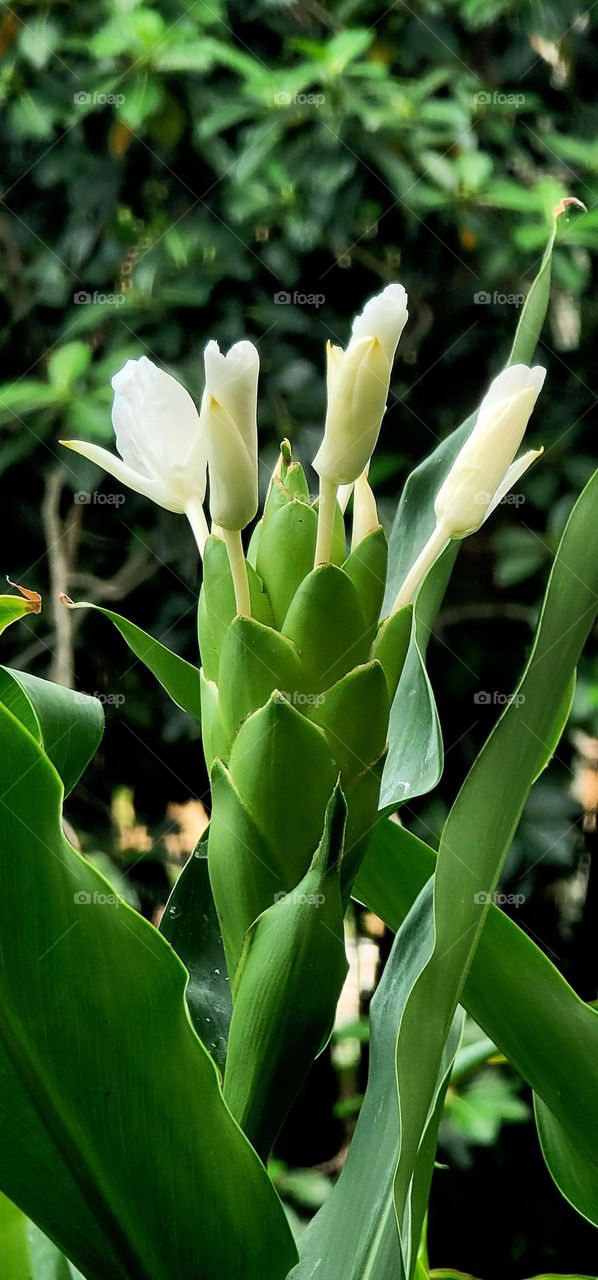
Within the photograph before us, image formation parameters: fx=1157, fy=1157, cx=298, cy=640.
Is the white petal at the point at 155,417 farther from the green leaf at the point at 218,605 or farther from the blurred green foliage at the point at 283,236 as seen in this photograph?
A: the blurred green foliage at the point at 283,236

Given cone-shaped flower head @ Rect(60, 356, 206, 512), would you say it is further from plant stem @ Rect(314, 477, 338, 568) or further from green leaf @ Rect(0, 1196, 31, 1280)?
green leaf @ Rect(0, 1196, 31, 1280)

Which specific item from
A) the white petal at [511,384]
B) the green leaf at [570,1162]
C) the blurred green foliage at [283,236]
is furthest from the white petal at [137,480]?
the blurred green foliage at [283,236]

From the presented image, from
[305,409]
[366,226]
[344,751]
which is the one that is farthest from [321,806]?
[366,226]

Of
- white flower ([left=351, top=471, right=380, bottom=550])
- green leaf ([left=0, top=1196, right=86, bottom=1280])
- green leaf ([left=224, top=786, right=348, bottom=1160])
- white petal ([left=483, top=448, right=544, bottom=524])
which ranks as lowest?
green leaf ([left=0, top=1196, right=86, bottom=1280])

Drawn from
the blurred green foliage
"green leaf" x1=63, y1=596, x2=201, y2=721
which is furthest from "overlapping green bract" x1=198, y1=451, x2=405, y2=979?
the blurred green foliage

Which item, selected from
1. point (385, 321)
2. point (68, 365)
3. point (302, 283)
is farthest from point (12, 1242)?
point (302, 283)

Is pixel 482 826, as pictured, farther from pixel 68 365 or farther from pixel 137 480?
pixel 68 365
